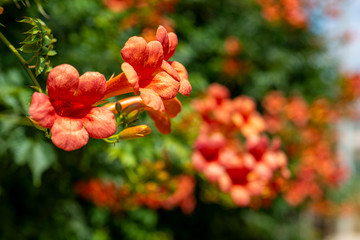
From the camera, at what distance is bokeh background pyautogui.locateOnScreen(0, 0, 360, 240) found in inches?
79.3

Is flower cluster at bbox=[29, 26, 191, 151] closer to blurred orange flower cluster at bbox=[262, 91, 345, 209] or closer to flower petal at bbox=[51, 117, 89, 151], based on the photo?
flower petal at bbox=[51, 117, 89, 151]

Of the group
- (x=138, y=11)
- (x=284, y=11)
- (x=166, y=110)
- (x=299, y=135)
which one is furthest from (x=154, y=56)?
(x=284, y=11)

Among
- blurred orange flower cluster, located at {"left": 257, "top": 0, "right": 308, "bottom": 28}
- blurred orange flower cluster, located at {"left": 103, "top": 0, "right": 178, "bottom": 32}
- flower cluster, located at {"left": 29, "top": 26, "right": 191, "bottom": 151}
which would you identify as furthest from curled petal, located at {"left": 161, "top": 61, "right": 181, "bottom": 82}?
blurred orange flower cluster, located at {"left": 257, "top": 0, "right": 308, "bottom": 28}

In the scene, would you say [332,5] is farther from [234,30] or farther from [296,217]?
[296,217]

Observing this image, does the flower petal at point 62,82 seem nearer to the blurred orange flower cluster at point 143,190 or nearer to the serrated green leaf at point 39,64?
the serrated green leaf at point 39,64

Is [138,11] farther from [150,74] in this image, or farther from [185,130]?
[150,74]

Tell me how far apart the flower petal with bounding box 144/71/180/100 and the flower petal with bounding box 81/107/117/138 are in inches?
5.3

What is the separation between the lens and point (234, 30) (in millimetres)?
4844

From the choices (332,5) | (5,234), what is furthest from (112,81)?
(332,5)

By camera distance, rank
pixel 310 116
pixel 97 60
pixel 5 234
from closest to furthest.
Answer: pixel 97 60
pixel 5 234
pixel 310 116

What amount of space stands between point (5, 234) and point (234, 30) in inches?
147

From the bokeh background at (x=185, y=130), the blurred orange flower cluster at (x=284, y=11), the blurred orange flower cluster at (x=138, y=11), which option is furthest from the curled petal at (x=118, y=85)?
the blurred orange flower cluster at (x=284, y=11)

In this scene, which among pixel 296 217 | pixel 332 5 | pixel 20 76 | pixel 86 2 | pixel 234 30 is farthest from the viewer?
pixel 296 217

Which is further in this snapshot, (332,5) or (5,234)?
(332,5)
